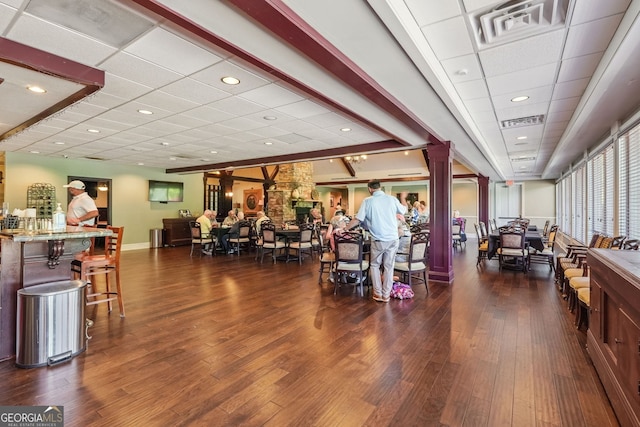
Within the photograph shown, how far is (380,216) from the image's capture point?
3918mm

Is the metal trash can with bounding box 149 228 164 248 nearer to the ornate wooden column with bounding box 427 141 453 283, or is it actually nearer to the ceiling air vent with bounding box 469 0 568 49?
the ornate wooden column with bounding box 427 141 453 283

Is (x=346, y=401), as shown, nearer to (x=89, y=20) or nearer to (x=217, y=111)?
(x=89, y=20)

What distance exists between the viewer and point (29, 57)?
8.12ft

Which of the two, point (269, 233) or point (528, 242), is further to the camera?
point (269, 233)

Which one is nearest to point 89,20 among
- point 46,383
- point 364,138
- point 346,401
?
point 46,383

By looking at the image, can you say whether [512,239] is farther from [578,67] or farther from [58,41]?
[58,41]

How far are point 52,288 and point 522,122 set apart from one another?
244 inches

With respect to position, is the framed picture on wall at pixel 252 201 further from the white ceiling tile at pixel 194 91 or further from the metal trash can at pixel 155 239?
the white ceiling tile at pixel 194 91

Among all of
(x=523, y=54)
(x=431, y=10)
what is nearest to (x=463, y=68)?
(x=523, y=54)

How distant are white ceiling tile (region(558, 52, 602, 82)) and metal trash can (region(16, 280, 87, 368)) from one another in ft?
15.9

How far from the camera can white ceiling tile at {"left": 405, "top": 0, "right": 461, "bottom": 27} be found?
6.55ft

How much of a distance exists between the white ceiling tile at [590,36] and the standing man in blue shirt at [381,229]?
223 cm

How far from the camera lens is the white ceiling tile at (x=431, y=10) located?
200cm

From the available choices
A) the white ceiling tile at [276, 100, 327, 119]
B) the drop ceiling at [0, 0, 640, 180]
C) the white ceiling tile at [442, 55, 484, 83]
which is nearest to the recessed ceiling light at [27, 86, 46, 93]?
the drop ceiling at [0, 0, 640, 180]
